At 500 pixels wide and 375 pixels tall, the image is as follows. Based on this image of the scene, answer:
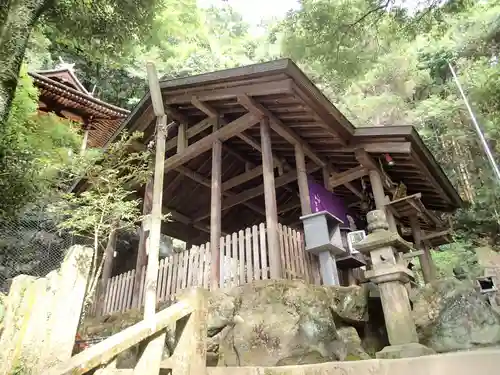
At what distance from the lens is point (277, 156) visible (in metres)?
9.33

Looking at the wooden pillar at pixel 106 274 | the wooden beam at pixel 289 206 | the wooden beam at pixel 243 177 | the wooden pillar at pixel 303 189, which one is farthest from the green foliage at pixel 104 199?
the wooden beam at pixel 289 206

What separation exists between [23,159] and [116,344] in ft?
17.8

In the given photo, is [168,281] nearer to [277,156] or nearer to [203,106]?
[203,106]

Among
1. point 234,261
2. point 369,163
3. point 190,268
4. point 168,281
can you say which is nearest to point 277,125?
point 369,163

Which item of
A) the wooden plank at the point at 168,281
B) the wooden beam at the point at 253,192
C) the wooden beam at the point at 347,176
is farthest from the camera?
the wooden beam at the point at 253,192

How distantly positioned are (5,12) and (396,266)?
5.84 meters

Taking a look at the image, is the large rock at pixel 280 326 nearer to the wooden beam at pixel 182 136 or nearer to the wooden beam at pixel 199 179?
the wooden beam at pixel 182 136

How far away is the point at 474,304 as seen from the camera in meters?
5.78

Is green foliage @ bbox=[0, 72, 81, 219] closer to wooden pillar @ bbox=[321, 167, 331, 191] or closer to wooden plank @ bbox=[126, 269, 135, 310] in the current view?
wooden plank @ bbox=[126, 269, 135, 310]

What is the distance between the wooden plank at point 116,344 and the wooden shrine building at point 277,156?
2.94 m

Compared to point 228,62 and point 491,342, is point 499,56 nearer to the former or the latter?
point 491,342

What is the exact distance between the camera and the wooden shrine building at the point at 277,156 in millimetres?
6520

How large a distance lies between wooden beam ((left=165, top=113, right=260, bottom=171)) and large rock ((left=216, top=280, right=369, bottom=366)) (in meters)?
3.57

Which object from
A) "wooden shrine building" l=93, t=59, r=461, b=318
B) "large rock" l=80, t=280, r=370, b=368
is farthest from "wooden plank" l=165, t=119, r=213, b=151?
"large rock" l=80, t=280, r=370, b=368
